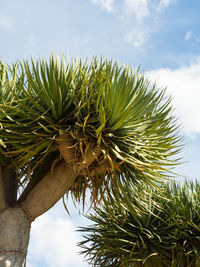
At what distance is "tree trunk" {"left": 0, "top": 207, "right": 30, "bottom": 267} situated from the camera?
11.5 ft

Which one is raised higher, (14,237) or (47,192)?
(47,192)

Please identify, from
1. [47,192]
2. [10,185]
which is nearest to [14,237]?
[47,192]

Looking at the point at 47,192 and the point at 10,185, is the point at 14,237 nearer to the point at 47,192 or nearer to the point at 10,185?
the point at 47,192

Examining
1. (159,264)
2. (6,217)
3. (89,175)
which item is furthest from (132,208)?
(159,264)

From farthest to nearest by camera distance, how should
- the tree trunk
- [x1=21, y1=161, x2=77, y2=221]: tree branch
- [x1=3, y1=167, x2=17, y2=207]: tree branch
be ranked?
[x1=3, y1=167, x2=17, y2=207]: tree branch → [x1=21, y1=161, x2=77, y2=221]: tree branch → the tree trunk

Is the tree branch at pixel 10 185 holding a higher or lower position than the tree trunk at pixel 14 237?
higher

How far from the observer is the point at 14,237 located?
358cm

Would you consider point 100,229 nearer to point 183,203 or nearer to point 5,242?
point 183,203

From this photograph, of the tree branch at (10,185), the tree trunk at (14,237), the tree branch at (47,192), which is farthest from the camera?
the tree branch at (10,185)

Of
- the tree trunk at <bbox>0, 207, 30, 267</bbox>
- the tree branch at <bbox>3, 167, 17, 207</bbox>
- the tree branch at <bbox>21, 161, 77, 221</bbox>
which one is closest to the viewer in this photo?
the tree trunk at <bbox>0, 207, 30, 267</bbox>

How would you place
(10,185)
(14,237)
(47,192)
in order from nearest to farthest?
1. (14,237)
2. (47,192)
3. (10,185)

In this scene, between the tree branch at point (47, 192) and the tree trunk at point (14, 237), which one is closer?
the tree trunk at point (14, 237)

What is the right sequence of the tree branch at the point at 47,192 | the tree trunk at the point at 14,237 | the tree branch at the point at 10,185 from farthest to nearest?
1. the tree branch at the point at 10,185
2. the tree branch at the point at 47,192
3. the tree trunk at the point at 14,237

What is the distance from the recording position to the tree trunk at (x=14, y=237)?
3515 mm
